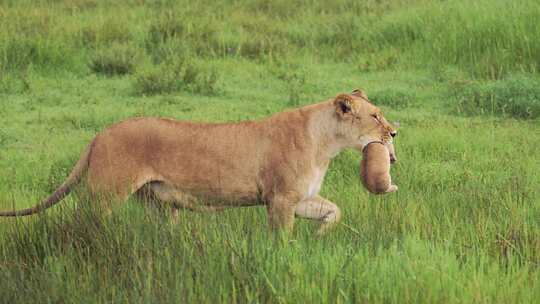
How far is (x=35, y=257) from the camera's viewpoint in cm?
468

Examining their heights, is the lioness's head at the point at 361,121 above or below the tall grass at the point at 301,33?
above

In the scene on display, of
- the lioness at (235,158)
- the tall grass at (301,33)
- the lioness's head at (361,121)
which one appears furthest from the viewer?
the tall grass at (301,33)

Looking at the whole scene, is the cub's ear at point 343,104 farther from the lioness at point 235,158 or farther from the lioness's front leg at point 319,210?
the lioness's front leg at point 319,210

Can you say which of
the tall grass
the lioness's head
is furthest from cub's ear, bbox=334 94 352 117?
the tall grass

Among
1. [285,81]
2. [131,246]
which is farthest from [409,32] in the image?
[131,246]

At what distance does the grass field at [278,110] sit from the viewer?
423 centimetres

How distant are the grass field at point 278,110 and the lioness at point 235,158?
0.58 ft

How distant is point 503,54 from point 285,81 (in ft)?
8.40

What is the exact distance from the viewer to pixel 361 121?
5.77 m

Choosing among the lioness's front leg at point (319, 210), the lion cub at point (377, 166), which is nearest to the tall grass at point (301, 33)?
the lion cub at point (377, 166)

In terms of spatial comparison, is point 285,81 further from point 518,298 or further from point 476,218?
point 518,298

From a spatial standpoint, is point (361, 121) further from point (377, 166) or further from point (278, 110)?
point (278, 110)

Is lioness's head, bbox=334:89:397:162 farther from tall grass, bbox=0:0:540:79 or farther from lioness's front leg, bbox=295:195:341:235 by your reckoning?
tall grass, bbox=0:0:540:79

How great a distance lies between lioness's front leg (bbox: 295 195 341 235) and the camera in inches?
223
